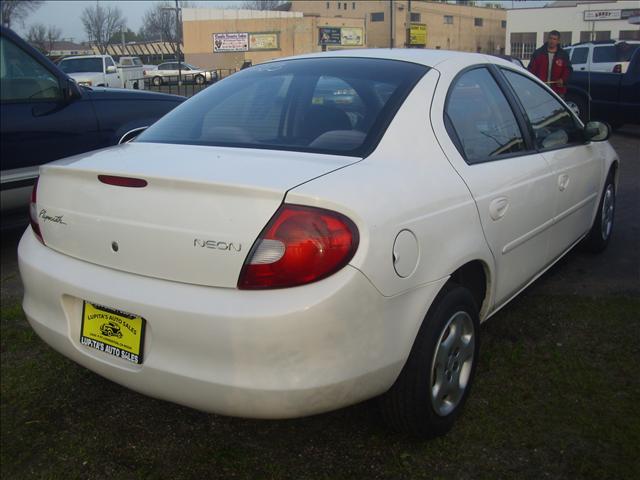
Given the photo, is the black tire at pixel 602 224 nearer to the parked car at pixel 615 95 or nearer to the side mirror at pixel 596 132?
the side mirror at pixel 596 132

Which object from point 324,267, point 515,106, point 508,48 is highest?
point 508,48

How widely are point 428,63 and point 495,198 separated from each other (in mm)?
691

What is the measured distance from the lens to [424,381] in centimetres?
241

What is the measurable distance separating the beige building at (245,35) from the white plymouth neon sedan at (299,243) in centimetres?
6499

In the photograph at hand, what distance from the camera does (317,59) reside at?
3.30 metres

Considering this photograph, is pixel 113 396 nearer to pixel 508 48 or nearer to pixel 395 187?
pixel 395 187

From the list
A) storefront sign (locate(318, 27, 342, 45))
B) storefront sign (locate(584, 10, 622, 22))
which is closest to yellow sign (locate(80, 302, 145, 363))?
storefront sign (locate(584, 10, 622, 22))

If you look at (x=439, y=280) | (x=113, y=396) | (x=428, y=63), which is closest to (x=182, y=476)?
(x=113, y=396)

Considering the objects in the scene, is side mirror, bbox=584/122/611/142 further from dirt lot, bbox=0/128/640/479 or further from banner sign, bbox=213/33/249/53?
banner sign, bbox=213/33/249/53

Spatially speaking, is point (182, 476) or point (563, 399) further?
point (563, 399)

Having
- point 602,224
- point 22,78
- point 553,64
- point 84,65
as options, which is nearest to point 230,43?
point 84,65

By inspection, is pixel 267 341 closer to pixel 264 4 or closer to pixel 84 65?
pixel 84 65

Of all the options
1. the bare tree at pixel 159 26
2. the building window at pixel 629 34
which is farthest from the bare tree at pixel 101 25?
the building window at pixel 629 34

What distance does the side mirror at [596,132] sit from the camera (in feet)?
13.5
